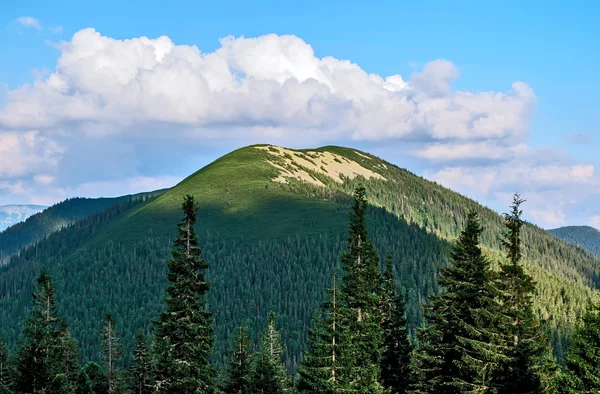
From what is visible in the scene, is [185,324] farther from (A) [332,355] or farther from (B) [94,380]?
(B) [94,380]

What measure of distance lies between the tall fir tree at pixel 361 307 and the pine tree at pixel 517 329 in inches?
352

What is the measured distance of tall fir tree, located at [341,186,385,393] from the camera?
1651 inches

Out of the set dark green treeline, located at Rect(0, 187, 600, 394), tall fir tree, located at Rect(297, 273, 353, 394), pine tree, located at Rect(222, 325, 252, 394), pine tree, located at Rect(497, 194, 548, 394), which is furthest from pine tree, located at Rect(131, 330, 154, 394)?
pine tree, located at Rect(497, 194, 548, 394)

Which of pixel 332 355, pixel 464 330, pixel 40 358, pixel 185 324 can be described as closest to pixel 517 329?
pixel 464 330

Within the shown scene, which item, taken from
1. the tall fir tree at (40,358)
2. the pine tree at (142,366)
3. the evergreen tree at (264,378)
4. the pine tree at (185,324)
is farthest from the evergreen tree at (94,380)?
the pine tree at (185,324)

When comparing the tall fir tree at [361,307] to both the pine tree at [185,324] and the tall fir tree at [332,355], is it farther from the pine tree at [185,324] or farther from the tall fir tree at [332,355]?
the pine tree at [185,324]

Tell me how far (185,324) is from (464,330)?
16.0 metres

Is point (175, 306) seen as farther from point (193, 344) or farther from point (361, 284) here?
point (361, 284)

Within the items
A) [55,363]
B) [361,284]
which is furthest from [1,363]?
[361,284]

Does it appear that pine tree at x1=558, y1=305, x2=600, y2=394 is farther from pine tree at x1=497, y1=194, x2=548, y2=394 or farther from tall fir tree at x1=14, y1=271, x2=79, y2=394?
tall fir tree at x1=14, y1=271, x2=79, y2=394

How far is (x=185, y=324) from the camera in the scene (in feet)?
130

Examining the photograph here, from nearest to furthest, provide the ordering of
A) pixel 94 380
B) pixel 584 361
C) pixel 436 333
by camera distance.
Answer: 1. pixel 584 361
2. pixel 436 333
3. pixel 94 380

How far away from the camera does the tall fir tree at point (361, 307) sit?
41.9 meters

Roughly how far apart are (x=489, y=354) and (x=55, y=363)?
124ft
